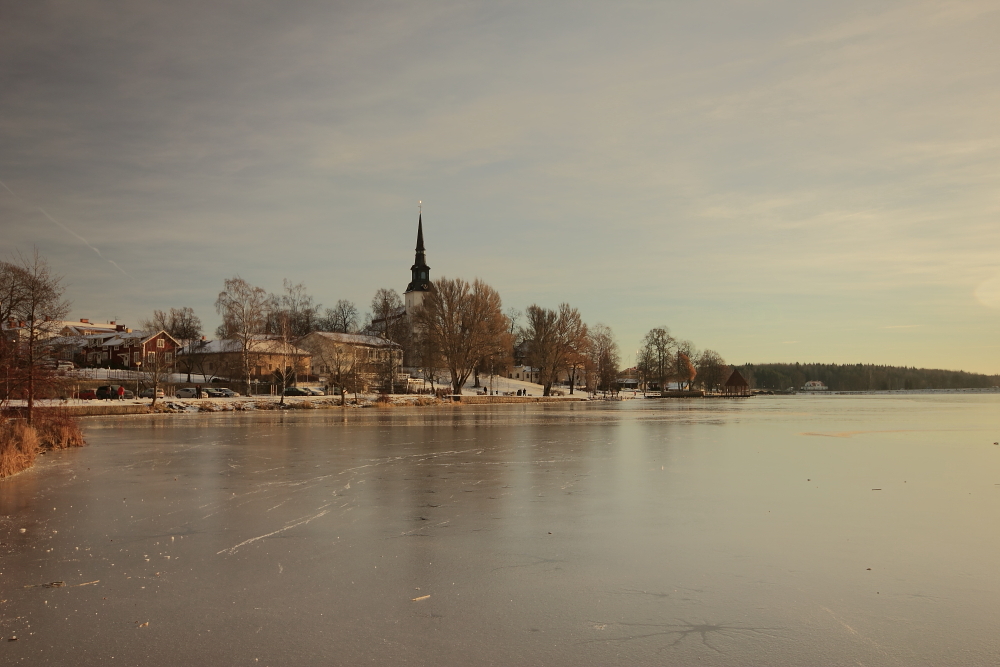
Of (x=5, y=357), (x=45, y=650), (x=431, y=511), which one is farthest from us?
(x=5, y=357)

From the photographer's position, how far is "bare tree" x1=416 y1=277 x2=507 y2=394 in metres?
A: 68.2

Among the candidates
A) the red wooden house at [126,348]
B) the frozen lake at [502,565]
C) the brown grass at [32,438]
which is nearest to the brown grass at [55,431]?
the brown grass at [32,438]

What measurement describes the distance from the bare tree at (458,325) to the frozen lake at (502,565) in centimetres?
5295

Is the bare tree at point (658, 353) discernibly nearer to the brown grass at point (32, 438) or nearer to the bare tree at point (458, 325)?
the bare tree at point (458, 325)

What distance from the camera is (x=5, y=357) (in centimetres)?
1805

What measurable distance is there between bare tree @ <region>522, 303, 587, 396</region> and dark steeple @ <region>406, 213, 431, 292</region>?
34.2 metres

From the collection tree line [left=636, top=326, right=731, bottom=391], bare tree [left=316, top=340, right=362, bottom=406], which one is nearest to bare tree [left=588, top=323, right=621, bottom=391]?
tree line [left=636, top=326, right=731, bottom=391]

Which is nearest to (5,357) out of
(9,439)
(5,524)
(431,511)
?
(9,439)

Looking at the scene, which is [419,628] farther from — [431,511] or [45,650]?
[431,511]

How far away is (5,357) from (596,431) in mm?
18411

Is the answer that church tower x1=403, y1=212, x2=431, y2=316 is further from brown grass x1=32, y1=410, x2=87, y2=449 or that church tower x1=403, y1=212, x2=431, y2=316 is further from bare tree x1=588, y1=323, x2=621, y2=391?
brown grass x1=32, y1=410, x2=87, y2=449

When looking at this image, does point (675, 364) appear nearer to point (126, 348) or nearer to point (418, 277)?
point (418, 277)

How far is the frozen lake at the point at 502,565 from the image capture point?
16.3 ft

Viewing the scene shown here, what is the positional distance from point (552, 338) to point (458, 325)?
59.7 feet
